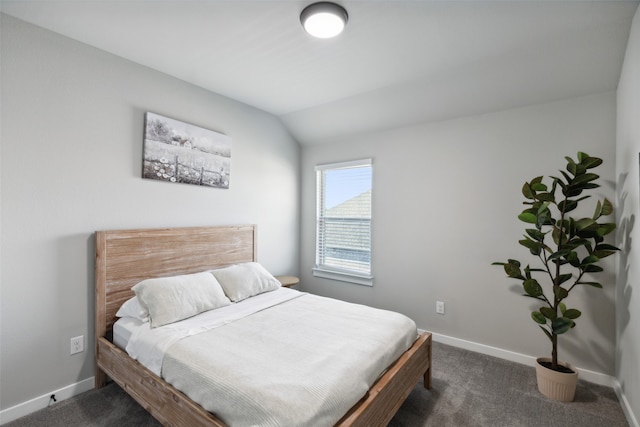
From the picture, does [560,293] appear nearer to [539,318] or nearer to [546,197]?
[539,318]

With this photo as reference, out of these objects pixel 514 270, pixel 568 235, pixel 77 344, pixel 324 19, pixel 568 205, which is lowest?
pixel 77 344

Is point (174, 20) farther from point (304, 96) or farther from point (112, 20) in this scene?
point (304, 96)

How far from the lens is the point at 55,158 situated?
2053 mm

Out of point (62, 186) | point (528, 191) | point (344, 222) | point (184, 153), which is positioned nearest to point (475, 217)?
point (528, 191)

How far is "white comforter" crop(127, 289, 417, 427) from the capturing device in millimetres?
1272

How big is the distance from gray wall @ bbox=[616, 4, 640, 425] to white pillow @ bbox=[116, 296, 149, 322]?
3221mm

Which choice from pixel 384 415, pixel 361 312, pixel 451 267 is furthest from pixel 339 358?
pixel 451 267

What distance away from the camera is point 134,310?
2146 millimetres

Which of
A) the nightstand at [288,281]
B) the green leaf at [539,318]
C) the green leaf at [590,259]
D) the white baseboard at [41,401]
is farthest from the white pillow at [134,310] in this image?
the green leaf at [590,259]

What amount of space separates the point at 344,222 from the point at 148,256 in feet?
7.45

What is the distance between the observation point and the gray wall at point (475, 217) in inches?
92.7

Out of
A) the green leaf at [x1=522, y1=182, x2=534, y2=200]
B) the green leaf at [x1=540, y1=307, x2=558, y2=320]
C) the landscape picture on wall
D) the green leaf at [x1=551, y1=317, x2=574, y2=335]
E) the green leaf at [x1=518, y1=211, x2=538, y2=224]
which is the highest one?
the landscape picture on wall

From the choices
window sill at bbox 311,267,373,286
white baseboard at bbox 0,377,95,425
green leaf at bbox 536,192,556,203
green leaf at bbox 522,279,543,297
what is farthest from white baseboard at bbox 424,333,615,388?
white baseboard at bbox 0,377,95,425

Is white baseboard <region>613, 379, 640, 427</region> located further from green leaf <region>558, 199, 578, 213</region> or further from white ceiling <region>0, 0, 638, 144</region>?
white ceiling <region>0, 0, 638, 144</region>
